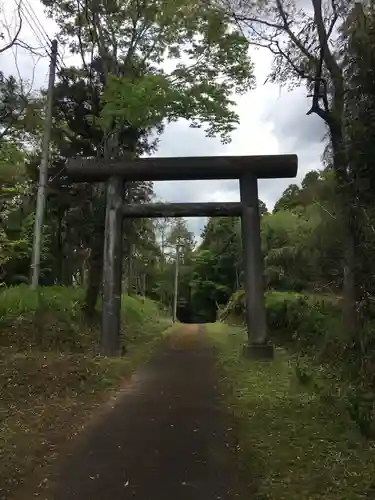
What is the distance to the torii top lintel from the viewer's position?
434 inches

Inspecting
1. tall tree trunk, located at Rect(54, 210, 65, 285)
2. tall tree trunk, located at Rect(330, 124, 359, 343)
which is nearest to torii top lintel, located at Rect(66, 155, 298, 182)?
tall tree trunk, located at Rect(330, 124, 359, 343)

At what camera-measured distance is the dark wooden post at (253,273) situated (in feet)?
35.5

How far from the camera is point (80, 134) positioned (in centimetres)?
1583

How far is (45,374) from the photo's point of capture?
7.74 meters

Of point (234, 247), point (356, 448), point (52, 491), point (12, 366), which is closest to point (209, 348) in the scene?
point (12, 366)

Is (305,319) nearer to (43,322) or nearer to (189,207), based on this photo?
(189,207)

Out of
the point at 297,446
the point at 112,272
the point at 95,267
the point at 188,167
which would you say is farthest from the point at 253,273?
the point at 297,446

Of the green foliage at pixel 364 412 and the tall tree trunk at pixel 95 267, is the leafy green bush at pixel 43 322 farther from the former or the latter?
the green foliage at pixel 364 412

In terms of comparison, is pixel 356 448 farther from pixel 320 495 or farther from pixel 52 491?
pixel 52 491

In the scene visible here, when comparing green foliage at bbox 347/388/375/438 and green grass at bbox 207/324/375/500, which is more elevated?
green foliage at bbox 347/388/375/438

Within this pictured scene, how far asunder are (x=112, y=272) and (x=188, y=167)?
302 centimetres

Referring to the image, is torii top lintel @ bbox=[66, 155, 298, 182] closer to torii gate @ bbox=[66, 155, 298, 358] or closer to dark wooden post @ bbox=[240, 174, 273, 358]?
torii gate @ bbox=[66, 155, 298, 358]

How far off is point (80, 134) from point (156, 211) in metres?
6.03

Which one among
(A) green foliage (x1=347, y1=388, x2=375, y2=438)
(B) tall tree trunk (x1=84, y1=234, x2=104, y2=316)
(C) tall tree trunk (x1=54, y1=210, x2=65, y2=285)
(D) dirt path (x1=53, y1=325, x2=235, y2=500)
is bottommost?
(D) dirt path (x1=53, y1=325, x2=235, y2=500)
